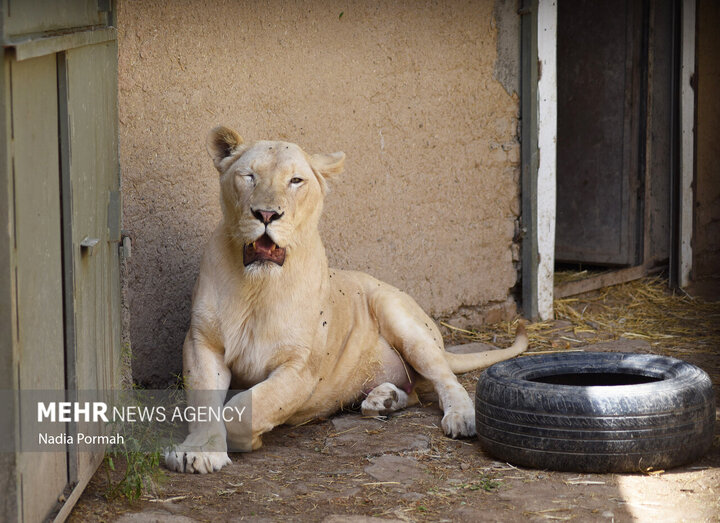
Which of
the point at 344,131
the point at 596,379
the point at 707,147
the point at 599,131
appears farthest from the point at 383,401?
the point at 707,147

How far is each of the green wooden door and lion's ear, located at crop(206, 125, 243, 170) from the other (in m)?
0.50

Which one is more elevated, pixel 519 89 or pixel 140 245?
pixel 519 89

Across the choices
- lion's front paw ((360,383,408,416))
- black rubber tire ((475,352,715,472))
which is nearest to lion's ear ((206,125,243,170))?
lion's front paw ((360,383,408,416))

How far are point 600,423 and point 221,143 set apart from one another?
2.14m

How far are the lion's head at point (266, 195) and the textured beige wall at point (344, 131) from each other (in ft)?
1.71

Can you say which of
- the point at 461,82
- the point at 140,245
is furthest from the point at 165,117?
the point at 461,82

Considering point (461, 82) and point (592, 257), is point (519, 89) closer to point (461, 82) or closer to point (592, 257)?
point (461, 82)

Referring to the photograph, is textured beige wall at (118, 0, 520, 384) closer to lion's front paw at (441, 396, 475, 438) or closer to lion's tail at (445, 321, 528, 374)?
lion's tail at (445, 321, 528, 374)

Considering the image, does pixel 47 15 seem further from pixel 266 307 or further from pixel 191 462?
pixel 191 462

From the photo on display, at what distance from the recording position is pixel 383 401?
16.5 ft

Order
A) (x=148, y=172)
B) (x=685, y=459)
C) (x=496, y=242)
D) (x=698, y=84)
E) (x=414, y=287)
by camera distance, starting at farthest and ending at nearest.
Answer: (x=698, y=84), (x=496, y=242), (x=414, y=287), (x=148, y=172), (x=685, y=459)

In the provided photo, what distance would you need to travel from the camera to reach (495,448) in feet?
13.8

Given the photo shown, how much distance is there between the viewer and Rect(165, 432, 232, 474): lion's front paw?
159 inches

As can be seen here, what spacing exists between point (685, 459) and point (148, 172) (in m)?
2.83
